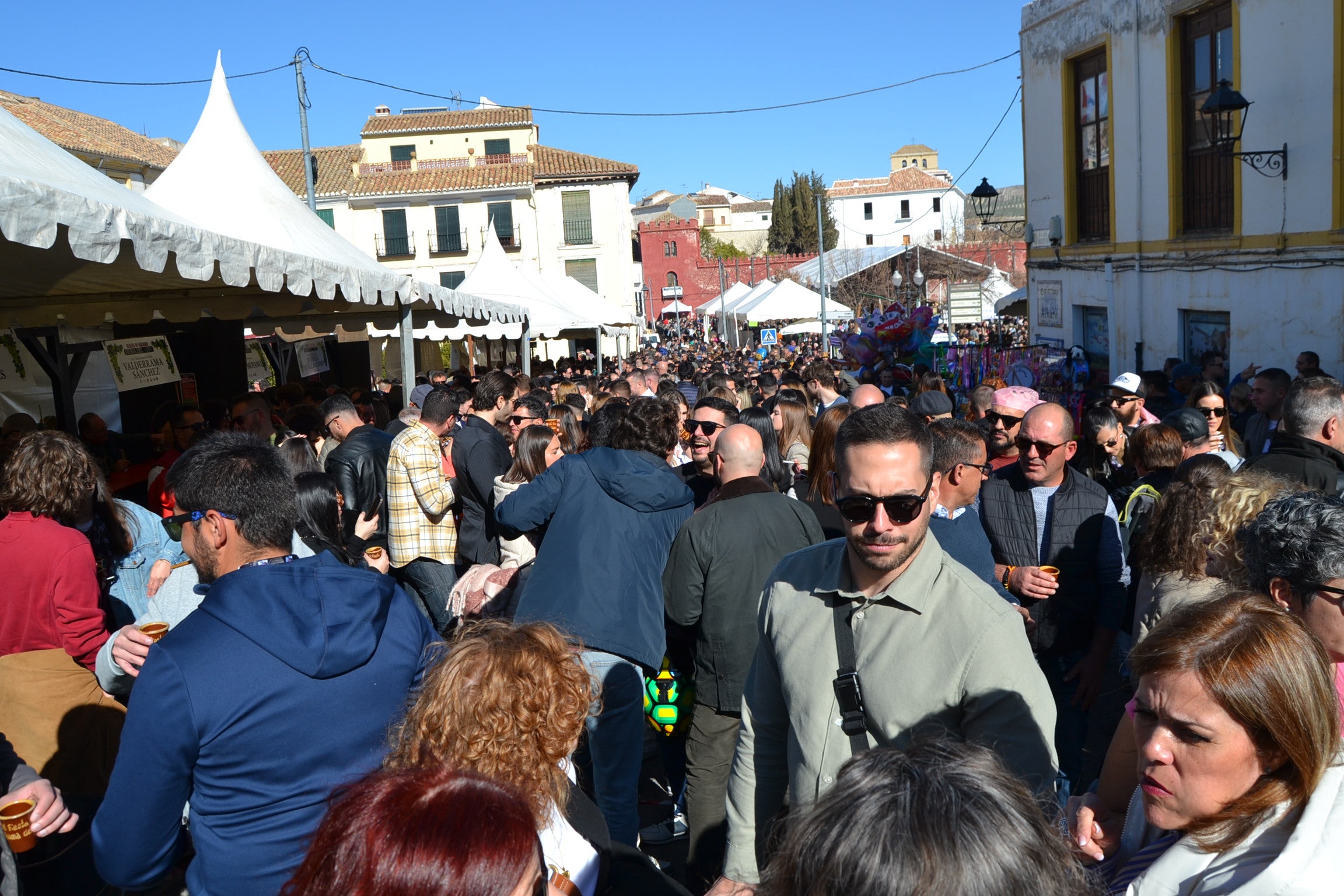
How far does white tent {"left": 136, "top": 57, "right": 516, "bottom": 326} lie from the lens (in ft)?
23.3

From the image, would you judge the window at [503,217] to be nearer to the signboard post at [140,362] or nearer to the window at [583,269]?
the window at [583,269]

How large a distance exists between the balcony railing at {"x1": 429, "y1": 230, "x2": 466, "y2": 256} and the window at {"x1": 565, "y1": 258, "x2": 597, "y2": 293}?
4.66 m

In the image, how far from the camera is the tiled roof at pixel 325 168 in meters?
43.6

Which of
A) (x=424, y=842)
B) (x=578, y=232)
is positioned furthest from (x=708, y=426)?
(x=578, y=232)

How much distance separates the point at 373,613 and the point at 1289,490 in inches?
105

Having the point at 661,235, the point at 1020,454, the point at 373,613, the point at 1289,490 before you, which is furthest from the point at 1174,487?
the point at 661,235

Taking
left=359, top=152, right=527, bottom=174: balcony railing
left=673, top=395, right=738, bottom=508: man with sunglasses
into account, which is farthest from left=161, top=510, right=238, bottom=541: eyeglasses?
left=359, top=152, right=527, bottom=174: balcony railing

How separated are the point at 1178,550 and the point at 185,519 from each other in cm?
282

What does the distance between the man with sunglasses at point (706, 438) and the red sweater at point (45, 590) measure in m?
2.86

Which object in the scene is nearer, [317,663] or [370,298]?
[317,663]

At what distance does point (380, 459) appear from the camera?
6293 mm

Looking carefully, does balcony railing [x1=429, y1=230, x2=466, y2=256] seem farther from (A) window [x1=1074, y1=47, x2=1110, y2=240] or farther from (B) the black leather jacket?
(B) the black leather jacket

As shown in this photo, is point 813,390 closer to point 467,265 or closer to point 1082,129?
point 1082,129

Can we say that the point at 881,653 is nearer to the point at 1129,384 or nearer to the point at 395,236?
the point at 1129,384
